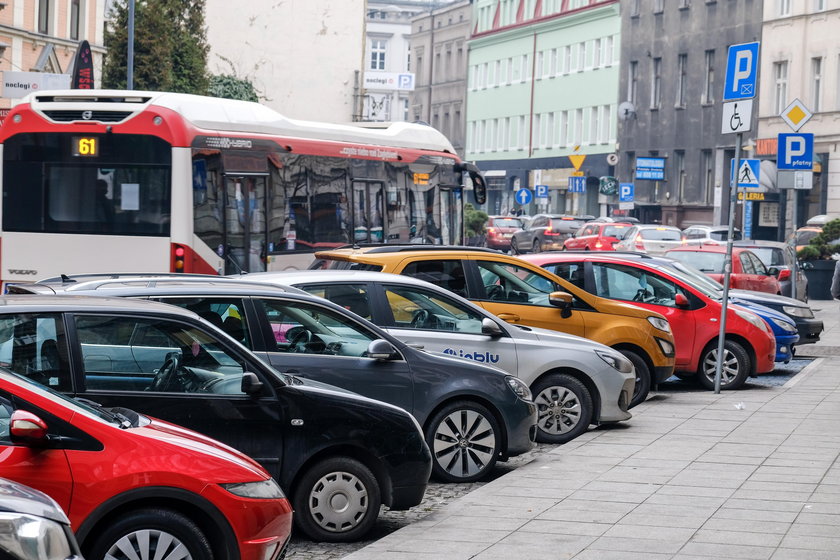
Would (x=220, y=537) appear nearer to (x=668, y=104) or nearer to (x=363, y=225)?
(x=363, y=225)

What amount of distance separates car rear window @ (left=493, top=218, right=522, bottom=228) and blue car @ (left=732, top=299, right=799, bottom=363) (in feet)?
127

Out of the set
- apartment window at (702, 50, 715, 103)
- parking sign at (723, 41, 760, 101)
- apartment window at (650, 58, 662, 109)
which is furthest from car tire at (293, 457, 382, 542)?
apartment window at (650, 58, 662, 109)

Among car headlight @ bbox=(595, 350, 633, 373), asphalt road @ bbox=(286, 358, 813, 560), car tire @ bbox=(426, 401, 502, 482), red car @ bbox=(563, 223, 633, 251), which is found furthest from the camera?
red car @ bbox=(563, 223, 633, 251)

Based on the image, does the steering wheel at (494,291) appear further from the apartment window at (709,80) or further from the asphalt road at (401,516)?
the apartment window at (709,80)

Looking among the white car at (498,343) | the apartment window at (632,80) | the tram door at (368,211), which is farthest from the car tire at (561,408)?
the apartment window at (632,80)

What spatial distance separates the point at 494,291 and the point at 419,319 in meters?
2.90

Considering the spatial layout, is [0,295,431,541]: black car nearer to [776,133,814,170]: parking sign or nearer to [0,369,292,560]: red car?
[0,369,292,560]: red car

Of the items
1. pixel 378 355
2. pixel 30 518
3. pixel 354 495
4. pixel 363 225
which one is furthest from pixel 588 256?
pixel 30 518

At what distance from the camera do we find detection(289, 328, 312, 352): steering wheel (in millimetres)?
9633

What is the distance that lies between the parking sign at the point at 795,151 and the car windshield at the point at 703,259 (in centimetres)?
251

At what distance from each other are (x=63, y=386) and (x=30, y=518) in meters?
3.03

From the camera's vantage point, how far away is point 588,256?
56.2 ft

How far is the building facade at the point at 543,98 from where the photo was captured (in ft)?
249

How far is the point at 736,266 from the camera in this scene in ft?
84.5
